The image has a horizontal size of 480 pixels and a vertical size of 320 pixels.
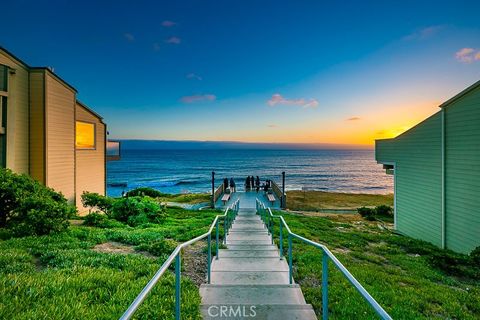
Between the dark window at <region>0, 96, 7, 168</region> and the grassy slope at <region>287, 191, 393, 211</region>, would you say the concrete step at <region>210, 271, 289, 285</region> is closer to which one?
the dark window at <region>0, 96, 7, 168</region>

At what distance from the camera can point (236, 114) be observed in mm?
49719

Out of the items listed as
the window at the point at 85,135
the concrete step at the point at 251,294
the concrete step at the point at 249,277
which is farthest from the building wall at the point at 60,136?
the concrete step at the point at 251,294

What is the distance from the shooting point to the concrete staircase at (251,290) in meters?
2.86

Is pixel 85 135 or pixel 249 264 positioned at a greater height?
pixel 85 135

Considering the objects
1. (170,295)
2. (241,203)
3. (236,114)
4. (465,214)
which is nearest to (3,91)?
(170,295)

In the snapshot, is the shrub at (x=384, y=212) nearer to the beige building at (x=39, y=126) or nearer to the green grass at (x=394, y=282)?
the green grass at (x=394, y=282)

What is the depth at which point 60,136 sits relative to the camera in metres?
11.2

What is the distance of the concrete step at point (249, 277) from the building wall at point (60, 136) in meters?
9.23

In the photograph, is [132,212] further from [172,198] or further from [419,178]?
[172,198]

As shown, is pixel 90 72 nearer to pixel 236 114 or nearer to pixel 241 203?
pixel 241 203

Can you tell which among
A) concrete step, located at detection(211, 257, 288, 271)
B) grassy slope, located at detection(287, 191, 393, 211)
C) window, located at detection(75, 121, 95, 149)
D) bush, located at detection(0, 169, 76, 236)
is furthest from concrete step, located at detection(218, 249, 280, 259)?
grassy slope, located at detection(287, 191, 393, 211)

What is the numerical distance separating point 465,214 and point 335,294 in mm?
7711

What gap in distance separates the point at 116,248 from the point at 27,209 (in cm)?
261

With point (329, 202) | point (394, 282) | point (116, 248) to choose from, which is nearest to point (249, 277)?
point (394, 282)
